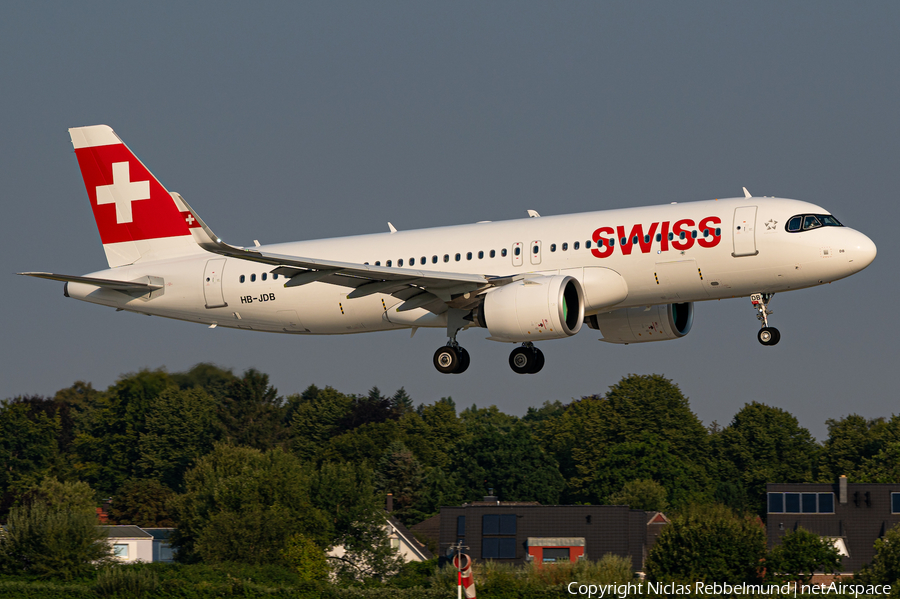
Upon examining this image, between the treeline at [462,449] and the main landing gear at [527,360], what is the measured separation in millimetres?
69270

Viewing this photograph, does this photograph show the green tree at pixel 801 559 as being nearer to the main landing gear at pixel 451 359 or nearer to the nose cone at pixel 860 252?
the main landing gear at pixel 451 359

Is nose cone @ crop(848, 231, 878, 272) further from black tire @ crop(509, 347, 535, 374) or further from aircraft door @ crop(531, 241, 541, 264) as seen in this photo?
black tire @ crop(509, 347, 535, 374)

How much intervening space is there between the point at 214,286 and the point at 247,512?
122 feet

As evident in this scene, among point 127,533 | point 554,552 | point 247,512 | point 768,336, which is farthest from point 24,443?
point 768,336

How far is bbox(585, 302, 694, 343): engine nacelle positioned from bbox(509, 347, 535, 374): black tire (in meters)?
2.93

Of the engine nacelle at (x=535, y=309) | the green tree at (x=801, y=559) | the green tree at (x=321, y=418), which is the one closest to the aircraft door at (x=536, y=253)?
the engine nacelle at (x=535, y=309)

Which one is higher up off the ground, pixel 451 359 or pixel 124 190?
pixel 124 190

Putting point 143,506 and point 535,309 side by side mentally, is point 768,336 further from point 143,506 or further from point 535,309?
point 143,506

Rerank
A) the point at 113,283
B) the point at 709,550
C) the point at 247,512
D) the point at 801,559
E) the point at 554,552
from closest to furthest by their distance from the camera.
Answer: the point at 113,283, the point at 709,550, the point at 801,559, the point at 247,512, the point at 554,552

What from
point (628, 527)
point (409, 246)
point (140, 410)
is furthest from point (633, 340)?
point (140, 410)

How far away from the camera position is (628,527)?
78.6 meters

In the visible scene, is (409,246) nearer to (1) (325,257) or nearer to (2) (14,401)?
(1) (325,257)

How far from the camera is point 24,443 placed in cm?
12238

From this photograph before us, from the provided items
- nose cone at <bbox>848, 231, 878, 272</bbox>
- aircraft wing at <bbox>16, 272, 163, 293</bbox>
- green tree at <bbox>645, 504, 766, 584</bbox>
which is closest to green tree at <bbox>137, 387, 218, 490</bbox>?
green tree at <bbox>645, 504, 766, 584</bbox>
